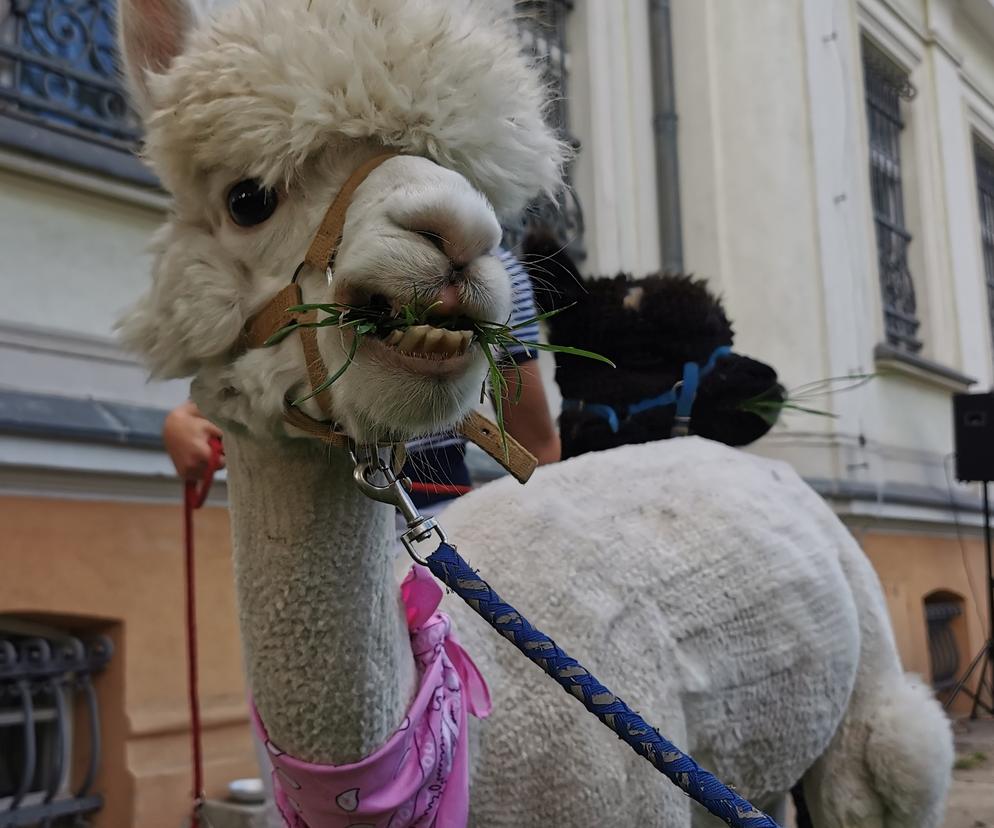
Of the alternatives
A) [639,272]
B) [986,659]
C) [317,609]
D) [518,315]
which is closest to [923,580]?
[986,659]

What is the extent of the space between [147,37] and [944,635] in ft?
27.8

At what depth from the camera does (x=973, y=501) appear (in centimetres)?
896

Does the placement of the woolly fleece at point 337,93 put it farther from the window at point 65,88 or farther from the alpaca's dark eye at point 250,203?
the window at point 65,88

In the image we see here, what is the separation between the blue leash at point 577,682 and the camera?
1344mm

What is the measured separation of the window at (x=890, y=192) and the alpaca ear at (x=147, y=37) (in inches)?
319

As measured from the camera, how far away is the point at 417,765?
1.48m

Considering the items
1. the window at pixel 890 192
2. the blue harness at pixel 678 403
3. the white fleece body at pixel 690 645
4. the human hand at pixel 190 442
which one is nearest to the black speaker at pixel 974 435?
the window at pixel 890 192

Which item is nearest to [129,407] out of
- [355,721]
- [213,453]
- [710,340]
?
[213,453]

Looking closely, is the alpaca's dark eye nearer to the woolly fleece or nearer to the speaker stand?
the woolly fleece

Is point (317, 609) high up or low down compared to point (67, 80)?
down

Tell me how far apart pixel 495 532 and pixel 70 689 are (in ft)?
6.92

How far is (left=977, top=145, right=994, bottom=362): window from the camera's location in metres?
11.6

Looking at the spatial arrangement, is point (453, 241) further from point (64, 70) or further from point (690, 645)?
point (64, 70)

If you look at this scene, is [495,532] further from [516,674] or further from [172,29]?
[172,29]
